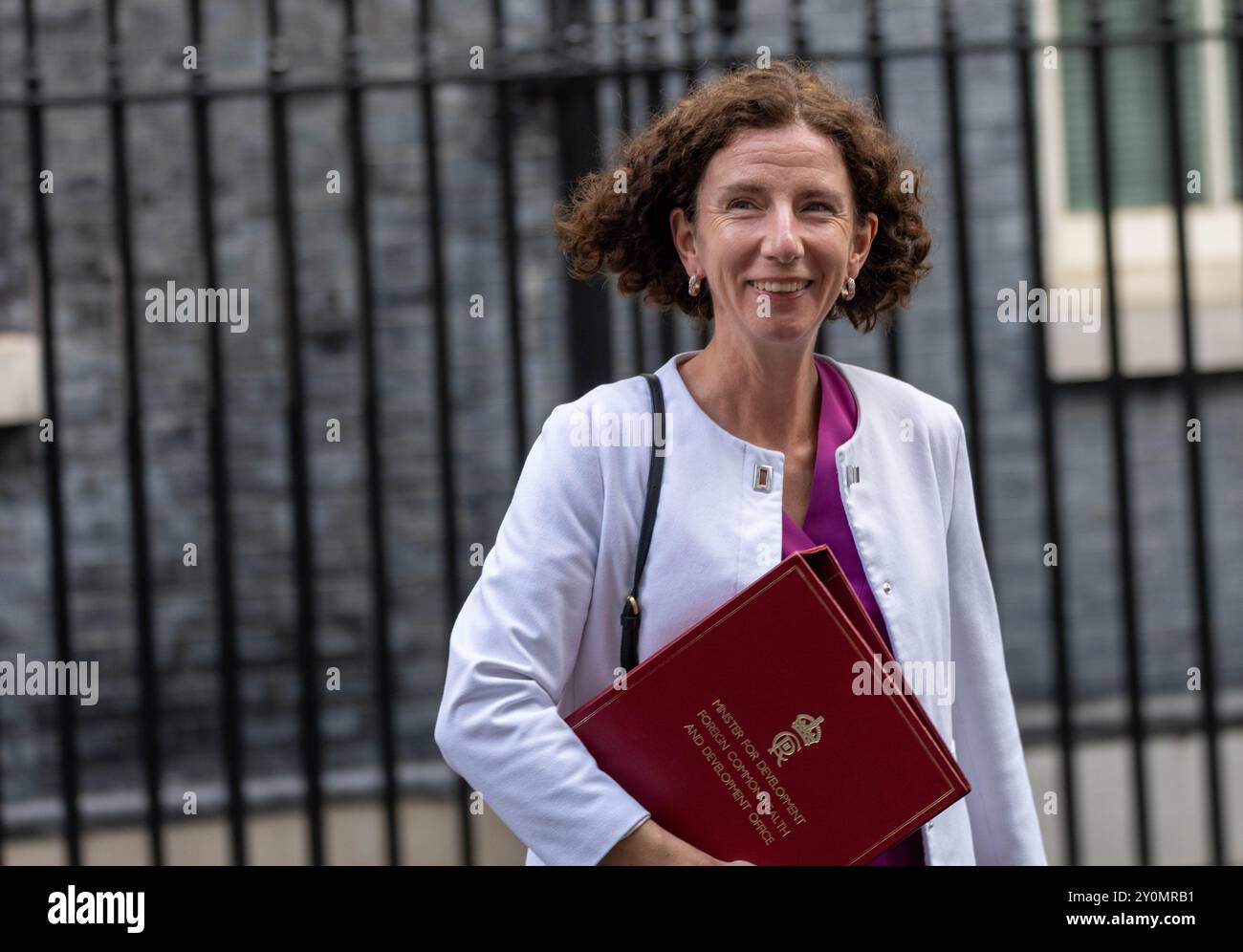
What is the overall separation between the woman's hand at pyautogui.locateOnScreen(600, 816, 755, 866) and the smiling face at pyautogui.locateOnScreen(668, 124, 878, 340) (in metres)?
0.68

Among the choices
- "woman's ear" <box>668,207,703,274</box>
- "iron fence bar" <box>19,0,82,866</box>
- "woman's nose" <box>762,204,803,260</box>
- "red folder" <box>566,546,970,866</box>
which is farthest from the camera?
"iron fence bar" <box>19,0,82,866</box>

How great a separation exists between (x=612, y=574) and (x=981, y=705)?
0.62 metres

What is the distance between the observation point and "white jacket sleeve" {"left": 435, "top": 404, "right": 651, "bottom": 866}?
76.8 inches

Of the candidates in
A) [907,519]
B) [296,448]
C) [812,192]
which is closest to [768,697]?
[907,519]

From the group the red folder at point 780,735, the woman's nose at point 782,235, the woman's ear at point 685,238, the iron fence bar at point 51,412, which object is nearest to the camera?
the red folder at point 780,735

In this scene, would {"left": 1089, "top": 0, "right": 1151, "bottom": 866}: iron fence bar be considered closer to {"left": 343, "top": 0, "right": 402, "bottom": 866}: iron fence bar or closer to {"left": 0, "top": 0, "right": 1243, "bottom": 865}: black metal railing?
{"left": 0, "top": 0, "right": 1243, "bottom": 865}: black metal railing

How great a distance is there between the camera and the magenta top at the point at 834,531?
210cm

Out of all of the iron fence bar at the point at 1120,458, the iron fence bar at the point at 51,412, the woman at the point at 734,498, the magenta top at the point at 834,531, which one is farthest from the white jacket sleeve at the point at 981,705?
the iron fence bar at the point at 51,412

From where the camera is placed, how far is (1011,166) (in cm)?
577

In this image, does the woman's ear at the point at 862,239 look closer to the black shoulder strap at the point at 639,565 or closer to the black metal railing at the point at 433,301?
the black shoulder strap at the point at 639,565

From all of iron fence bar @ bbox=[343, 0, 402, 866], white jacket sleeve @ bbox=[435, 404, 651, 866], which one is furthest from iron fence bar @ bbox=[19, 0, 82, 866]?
white jacket sleeve @ bbox=[435, 404, 651, 866]

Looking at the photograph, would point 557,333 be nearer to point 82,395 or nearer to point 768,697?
point 82,395

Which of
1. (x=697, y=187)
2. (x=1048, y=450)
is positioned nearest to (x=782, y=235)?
(x=697, y=187)

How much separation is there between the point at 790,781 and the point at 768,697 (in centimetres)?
12
